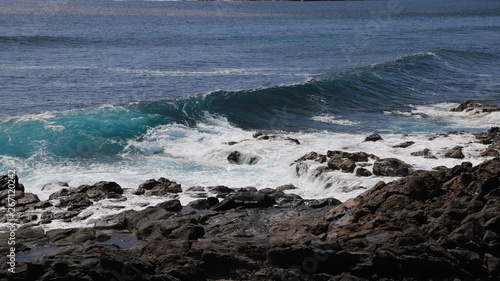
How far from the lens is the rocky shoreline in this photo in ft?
34.8

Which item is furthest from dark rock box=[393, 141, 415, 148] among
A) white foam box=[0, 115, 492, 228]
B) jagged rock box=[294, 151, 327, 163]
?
jagged rock box=[294, 151, 327, 163]

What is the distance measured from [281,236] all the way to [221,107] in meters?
21.2

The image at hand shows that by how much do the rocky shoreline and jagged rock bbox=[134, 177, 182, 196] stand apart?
1.09 meters

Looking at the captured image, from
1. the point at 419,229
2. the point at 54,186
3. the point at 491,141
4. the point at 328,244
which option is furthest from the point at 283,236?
the point at 491,141

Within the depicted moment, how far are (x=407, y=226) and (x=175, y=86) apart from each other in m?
29.1

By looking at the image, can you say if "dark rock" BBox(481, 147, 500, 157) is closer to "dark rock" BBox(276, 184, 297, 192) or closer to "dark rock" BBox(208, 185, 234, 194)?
"dark rock" BBox(276, 184, 297, 192)

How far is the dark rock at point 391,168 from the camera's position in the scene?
66.1 ft

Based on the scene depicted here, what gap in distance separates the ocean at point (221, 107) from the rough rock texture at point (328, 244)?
391cm

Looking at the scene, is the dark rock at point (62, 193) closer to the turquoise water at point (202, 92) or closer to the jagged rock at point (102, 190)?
the jagged rock at point (102, 190)

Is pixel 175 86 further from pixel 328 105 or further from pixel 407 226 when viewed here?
pixel 407 226

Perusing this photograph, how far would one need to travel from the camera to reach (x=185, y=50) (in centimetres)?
5969

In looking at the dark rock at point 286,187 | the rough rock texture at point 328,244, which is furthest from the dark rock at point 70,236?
the dark rock at point 286,187

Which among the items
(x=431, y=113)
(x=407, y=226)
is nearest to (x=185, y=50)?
(x=431, y=113)

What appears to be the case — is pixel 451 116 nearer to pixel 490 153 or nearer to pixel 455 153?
pixel 490 153
